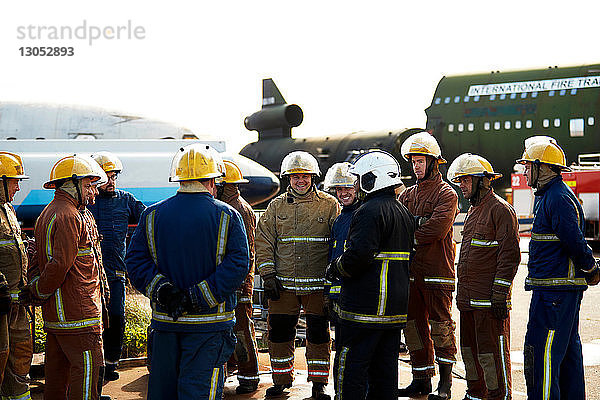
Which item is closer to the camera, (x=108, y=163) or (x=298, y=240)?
(x=298, y=240)

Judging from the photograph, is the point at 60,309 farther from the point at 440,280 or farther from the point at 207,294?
the point at 440,280

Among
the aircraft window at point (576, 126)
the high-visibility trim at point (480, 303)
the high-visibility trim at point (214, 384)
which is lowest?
the high-visibility trim at point (214, 384)

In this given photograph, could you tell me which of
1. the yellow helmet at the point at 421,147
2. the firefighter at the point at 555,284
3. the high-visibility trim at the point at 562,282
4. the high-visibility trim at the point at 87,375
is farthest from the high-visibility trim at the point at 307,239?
the high-visibility trim at the point at 87,375

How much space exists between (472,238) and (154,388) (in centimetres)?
307

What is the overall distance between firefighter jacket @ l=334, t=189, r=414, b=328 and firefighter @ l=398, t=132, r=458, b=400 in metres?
1.49

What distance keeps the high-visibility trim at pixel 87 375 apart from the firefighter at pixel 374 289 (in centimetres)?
178

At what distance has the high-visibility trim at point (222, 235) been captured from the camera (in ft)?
15.5

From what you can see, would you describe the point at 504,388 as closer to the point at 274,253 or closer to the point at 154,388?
the point at 274,253

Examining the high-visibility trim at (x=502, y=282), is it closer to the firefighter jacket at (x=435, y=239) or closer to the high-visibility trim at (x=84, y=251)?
the firefighter jacket at (x=435, y=239)

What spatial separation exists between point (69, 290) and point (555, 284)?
363 centimetres

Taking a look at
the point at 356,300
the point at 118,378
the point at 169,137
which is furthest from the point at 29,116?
the point at 356,300

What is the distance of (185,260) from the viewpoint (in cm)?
468

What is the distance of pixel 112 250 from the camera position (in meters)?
7.68

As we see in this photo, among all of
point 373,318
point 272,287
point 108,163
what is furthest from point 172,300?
point 108,163
